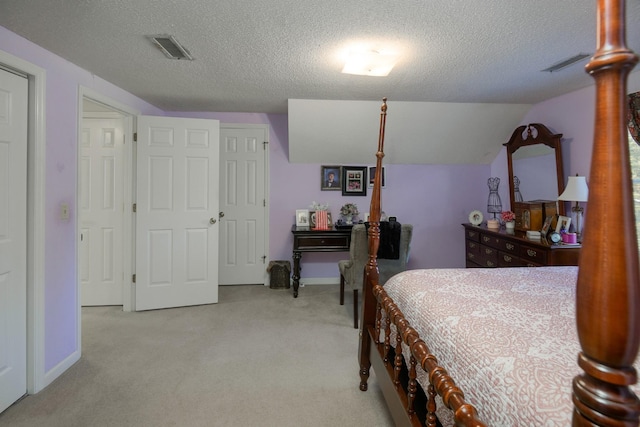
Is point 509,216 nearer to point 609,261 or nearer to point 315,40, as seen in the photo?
point 315,40

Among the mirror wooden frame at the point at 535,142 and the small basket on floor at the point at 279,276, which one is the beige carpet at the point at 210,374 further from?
the mirror wooden frame at the point at 535,142

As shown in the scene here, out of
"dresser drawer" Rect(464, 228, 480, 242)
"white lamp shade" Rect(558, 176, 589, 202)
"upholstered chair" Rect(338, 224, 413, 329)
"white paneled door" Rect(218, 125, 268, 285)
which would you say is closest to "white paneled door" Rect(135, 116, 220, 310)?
"white paneled door" Rect(218, 125, 268, 285)

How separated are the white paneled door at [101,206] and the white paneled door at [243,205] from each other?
3.73 feet

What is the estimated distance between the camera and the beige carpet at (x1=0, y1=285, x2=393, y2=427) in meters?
1.79

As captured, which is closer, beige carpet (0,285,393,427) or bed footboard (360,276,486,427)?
bed footboard (360,276,486,427)

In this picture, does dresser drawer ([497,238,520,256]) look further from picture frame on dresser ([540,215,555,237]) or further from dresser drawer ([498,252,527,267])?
picture frame on dresser ([540,215,555,237])

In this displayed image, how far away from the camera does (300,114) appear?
359cm

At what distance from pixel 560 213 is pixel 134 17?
3.76 meters

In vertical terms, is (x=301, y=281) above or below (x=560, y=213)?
below

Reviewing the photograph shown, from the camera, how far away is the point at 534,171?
11.4ft

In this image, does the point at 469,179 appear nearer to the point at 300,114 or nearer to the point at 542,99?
the point at 542,99

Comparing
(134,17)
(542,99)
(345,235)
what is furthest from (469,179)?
(134,17)

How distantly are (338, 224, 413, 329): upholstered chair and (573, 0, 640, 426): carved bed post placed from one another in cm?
257

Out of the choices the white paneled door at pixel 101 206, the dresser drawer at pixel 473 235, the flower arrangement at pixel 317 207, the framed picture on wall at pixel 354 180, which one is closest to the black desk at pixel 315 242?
the flower arrangement at pixel 317 207
